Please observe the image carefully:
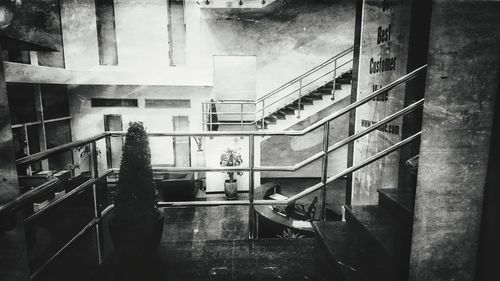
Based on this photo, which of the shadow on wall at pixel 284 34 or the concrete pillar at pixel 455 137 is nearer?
the concrete pillar at pixel 455 137

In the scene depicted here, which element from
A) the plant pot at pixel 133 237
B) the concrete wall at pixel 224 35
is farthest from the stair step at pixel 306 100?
the plant pot at pixel 133 237

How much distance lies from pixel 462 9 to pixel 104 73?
10017 mm

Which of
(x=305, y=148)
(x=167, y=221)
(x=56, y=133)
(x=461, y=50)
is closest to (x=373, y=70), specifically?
(x=461, y=50)

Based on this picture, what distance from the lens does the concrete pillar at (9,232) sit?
46.1 inches

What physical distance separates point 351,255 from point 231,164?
6.74 meters

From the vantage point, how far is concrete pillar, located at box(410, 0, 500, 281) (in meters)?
1.16

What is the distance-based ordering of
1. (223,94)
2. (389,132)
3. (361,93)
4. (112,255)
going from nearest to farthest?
(112,255) < (389,132) < (361,93) < (223,94)

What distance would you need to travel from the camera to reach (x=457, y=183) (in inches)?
49.7

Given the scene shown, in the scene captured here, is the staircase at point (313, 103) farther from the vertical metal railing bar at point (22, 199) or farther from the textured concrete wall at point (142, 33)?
the vertical metal railing bar at point (22, 199)

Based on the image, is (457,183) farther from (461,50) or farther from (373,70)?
(373,70)

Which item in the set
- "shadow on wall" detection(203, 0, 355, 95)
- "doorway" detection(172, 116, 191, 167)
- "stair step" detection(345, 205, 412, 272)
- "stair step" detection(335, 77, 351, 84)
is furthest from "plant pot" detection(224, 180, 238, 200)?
"stair step" detection(345, 205, 412, 272)

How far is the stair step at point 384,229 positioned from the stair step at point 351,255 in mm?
63

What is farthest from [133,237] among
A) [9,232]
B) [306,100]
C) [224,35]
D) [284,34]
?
[284,34]

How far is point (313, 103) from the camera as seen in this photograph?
9203 millimetres
